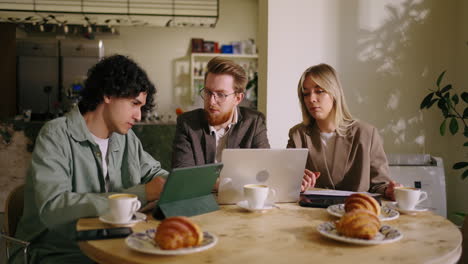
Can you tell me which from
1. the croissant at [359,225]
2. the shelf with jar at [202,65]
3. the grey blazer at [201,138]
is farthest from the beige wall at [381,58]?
the shelf with jar at [202,65]

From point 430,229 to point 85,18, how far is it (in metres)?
5.73

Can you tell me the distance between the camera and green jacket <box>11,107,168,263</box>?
1414mm

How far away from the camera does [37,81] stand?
7219mm

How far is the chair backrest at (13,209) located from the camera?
1643 millimetres

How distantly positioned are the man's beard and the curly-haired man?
415 mm

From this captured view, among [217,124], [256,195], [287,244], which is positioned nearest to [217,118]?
[217,124]

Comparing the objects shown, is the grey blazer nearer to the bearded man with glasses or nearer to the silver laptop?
the bearded man with glasses

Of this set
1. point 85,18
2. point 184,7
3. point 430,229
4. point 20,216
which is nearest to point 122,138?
point 20,216

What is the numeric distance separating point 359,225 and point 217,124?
124cm

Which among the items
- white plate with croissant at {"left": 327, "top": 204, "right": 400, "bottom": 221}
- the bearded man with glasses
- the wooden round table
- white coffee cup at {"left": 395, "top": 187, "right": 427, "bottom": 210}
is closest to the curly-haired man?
the wooden round table

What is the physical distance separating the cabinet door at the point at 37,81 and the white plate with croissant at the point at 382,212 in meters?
6.46

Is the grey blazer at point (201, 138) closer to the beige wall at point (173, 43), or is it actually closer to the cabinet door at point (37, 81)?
the beige wall at point (173, 43)

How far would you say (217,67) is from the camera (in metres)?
2.23

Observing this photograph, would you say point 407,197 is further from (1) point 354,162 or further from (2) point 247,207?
(1) point 354,162
